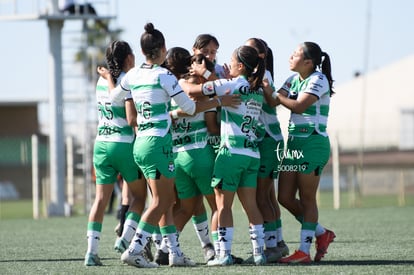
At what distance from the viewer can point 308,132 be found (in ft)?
33.2

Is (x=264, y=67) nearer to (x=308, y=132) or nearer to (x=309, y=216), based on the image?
(x=308, y=132)

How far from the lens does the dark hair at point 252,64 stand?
9.75 meters

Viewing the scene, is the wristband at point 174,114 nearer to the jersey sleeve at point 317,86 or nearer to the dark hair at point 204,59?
the dark hair at point 204,59

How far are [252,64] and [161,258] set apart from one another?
86.2 inches

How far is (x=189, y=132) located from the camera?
1005 cm

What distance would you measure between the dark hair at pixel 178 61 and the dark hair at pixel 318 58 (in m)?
1.20

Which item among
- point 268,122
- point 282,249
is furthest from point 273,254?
point 268,122

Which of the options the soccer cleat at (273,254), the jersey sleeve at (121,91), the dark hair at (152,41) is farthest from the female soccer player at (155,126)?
the soccer cleat at (273,254)

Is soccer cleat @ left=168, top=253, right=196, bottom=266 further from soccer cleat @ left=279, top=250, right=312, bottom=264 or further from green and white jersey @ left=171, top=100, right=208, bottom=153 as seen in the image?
green and white jersey @ left=171, top=100, right=208, bottom=153

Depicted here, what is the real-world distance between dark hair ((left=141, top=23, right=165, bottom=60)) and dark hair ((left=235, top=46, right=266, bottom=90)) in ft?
2.57

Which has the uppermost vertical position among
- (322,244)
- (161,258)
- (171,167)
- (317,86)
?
(317,86)

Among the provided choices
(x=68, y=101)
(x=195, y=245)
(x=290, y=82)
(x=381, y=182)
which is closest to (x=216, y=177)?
(x=290, y=82)

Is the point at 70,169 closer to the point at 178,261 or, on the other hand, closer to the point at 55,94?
the point at 55,94

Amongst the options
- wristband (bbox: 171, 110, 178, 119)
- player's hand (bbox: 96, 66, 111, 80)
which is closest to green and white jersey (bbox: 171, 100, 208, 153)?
wristband (bbox: 171, 110, 178, 119)
